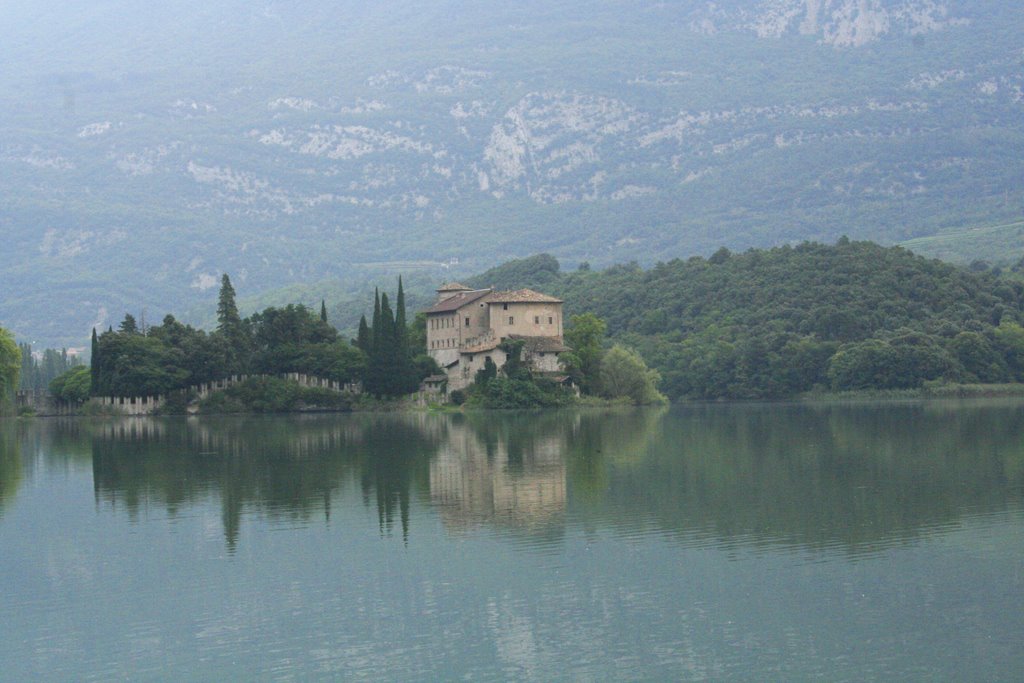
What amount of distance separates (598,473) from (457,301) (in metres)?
58.4

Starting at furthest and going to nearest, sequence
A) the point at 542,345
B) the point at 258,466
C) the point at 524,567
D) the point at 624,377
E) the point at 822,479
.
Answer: the point at 624,377, the point at 542,345, the point at 258,466, the point at 822,479, the point at 524,567

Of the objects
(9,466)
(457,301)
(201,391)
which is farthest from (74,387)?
(9,466)

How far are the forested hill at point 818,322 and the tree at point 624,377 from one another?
1691 centimetres

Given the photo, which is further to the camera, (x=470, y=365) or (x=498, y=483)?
(x=470, y=365)

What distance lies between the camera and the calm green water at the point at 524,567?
753 inches

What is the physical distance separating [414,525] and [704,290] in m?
101

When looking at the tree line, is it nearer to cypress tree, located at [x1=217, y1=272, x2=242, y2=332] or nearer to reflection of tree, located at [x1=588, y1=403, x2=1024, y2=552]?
cypress tree, located at [x1=217, y1=272, x2=242, y2=332]

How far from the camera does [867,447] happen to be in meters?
46.2

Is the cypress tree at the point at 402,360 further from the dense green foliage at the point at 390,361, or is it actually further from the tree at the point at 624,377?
the tree at the point at 624,377

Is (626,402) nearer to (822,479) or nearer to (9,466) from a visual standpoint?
(9,466)

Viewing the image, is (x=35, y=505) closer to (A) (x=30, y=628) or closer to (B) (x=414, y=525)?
(B) (x=414, y=525)

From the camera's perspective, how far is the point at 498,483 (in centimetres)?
3672

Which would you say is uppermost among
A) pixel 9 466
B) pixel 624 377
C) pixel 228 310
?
pixel 228 310

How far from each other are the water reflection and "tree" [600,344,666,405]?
936 inches
